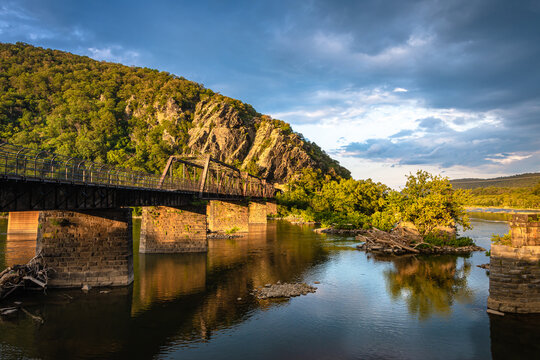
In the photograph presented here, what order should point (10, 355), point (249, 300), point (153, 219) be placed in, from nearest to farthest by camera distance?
1. point (10, 355)
2. point (249, 300)
3. point (153, 219)

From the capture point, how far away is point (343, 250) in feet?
159

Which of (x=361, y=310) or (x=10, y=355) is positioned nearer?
(x=10, y=355)

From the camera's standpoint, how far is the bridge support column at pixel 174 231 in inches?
1700

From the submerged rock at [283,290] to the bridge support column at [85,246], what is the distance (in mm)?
11244

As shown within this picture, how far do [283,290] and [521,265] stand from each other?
54.2 feet

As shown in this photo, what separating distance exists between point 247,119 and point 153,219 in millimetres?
124021

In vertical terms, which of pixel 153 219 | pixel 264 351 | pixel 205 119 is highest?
pixel 205 119

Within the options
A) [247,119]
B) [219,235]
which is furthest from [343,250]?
[247,119]

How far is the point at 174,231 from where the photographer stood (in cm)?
4412

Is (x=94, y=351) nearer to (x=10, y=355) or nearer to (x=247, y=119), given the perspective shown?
(x=10, y=355)

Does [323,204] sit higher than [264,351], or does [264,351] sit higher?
[323,204]

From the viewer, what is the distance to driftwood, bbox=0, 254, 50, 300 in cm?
2500

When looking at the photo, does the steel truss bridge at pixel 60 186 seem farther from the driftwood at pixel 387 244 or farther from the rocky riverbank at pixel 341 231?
the rocky riverbank at pixel 341 231

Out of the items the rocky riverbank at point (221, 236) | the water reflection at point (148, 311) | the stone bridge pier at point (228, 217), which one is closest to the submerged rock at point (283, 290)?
the water reflection at point (148, 311)
